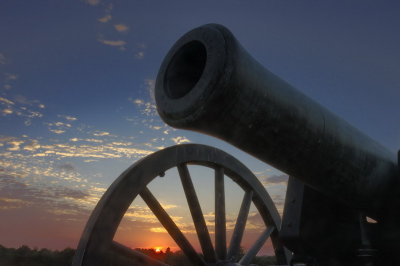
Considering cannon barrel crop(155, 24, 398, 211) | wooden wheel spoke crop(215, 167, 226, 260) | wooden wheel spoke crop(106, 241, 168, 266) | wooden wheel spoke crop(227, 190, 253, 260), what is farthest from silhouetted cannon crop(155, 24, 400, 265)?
wooden wheel spoke crop(227, 190, 253, 260)

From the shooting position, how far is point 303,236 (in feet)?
12.6

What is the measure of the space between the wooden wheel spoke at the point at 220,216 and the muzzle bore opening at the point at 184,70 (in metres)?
3.48

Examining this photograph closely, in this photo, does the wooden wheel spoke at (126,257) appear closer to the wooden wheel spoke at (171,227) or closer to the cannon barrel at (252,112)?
the wooden wheel spoke at (171,227)

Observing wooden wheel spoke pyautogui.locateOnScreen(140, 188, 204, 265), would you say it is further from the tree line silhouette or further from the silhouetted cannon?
the tree line silhouette

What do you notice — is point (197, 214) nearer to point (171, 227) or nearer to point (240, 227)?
point (171, 227)

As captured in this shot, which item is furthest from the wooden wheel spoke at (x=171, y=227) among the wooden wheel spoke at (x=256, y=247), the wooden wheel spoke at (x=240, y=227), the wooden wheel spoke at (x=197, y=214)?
the wooden wheel spoke at (x=256, y=247)

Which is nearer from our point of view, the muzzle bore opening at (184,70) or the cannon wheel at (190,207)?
the muzzle bore opening at (184,70)

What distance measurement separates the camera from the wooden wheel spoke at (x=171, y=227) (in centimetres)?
501

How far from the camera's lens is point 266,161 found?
9.59 feet

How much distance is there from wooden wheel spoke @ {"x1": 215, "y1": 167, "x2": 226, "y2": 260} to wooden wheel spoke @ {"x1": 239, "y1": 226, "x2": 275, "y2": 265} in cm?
70

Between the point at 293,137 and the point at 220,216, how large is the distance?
3356mm

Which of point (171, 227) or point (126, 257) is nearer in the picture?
point (126, 257)

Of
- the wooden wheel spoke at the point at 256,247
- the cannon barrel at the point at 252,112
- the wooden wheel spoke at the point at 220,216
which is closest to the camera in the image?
the cannon barrel at the point at 252,112

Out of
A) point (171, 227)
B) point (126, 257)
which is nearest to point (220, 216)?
point (171, 227)
